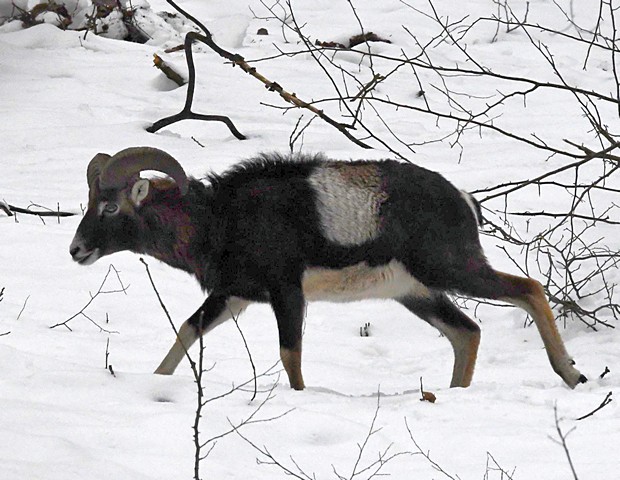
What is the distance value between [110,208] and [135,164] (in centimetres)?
34

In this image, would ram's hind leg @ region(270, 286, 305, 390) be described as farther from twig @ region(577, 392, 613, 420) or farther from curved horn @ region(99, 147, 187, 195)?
twig @ region(577, 392, 613, 420)

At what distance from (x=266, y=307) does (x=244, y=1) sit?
9.83 m

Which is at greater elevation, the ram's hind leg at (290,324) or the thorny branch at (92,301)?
the ram's hind leg at (290,324)

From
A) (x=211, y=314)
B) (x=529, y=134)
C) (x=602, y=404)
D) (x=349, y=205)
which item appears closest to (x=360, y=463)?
(x=602, y=404)

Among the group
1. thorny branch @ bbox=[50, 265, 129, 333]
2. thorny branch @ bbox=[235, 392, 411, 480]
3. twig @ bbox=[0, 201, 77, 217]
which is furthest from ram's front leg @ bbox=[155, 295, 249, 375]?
twig @ bbox=[0, 201, 77, 217]

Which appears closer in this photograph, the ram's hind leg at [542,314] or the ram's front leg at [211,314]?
the ram's hind leg at [542,314]

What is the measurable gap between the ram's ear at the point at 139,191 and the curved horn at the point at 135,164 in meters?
0.12

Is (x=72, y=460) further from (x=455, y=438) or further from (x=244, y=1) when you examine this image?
(x=244, y=1)

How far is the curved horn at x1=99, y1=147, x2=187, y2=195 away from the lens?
6.82 meters

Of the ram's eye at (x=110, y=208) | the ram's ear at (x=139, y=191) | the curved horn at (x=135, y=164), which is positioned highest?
the curved horn at (x=135, y=164)

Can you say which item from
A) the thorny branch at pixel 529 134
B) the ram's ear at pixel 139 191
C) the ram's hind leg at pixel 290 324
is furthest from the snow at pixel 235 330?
the ram's ear at pixel 139 191

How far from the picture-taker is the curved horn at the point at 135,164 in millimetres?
6820

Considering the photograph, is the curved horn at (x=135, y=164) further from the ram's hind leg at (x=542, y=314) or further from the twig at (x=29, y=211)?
the twig at (x=29, y=211)

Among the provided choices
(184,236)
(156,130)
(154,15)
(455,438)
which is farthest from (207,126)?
(455,438)
